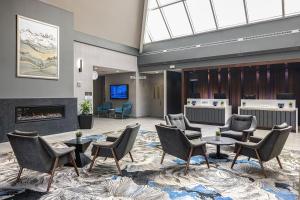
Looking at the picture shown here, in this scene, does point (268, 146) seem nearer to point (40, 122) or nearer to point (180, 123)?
point (180, 123)

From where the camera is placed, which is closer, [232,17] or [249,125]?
[249,125]

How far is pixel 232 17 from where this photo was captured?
855 centimetres

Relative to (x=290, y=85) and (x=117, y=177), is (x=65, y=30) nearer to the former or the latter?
(x=117, y=177)

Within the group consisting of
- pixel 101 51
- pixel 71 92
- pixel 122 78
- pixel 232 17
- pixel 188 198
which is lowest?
pixel 188 198

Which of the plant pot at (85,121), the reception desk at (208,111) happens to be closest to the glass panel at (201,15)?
A: the reception desk at (208,111)

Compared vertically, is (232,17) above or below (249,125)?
above

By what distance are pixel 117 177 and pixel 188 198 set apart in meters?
1.26

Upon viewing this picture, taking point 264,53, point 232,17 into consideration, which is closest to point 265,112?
point 264,53

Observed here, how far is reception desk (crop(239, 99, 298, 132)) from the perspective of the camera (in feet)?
25.1

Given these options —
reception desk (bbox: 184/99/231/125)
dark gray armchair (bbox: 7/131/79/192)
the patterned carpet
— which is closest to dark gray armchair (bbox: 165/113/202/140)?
the patterned carpet

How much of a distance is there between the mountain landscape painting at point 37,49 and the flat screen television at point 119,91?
540 centimetres

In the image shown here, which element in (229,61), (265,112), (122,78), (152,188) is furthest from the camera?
(122,78)

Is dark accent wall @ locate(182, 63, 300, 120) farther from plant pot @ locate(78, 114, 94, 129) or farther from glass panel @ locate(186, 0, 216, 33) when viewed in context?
plant pot @ locate(78, 114, 94, 129)

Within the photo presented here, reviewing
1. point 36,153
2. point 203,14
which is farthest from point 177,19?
point 36,153
